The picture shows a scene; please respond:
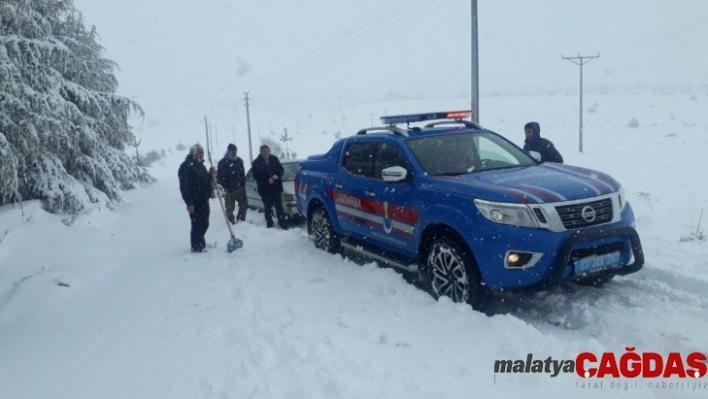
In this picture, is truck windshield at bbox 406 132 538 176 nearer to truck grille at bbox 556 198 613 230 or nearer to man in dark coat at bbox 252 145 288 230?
truck grille at bbox 556 198 613 230

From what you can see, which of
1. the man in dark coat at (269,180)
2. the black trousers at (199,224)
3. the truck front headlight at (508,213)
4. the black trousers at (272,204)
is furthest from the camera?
the black trousers at (272,204)

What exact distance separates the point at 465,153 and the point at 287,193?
5974 mm

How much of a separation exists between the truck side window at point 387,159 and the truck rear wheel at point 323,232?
1573 mm

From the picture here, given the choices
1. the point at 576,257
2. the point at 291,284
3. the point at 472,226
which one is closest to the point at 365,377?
the point at 472,226

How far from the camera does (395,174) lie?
5547 millimetres

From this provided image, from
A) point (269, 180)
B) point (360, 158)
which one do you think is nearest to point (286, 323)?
→ point (360, 158)

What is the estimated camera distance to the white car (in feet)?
36.4

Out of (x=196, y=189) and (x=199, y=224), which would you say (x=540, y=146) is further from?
(x=199, y=224)

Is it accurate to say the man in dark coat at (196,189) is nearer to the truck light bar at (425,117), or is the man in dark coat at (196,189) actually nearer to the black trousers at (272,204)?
the black trousers at (272,204)

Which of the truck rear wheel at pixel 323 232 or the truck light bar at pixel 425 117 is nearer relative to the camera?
the truck light bar at pixel 425 117

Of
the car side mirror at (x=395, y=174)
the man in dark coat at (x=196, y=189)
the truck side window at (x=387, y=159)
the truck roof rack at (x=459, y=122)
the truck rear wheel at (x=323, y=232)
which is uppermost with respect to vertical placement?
the truck roof rack at (x=459, y=122)

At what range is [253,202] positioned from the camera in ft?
41.8

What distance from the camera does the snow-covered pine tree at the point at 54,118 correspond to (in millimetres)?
9984

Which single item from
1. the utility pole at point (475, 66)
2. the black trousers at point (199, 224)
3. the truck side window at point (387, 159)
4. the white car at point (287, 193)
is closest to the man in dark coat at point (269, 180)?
the white car at point (287, 193)
